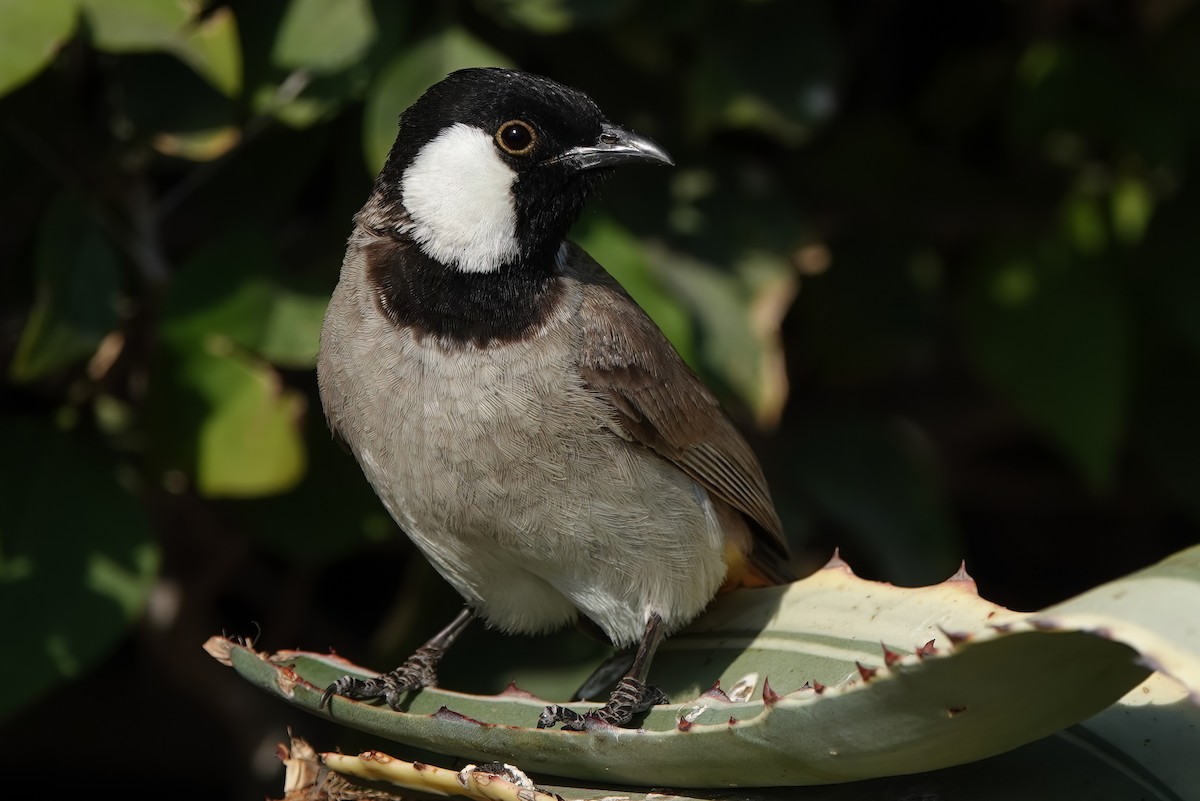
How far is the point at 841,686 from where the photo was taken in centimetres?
150

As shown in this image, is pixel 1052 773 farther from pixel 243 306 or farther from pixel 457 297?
pixel 243 306

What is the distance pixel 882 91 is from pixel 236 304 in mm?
1921

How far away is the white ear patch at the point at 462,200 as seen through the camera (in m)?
2.28

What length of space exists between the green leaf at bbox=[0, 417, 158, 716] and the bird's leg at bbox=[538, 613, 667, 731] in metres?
1.01

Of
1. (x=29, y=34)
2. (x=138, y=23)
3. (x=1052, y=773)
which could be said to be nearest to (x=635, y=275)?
(x=138, y=23)

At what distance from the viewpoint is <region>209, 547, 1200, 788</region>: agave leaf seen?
4.41ft

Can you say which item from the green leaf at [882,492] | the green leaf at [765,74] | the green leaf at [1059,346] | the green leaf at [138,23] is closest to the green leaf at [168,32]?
the green leaf at [138,23]

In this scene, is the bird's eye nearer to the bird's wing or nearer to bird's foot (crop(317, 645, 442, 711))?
the bird's wing

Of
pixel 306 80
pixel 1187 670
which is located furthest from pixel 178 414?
pixel 1187 670

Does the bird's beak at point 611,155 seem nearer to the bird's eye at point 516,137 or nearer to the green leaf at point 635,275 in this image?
the bird's eye at point 516,137

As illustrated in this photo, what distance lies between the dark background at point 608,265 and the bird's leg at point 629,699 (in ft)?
1.55

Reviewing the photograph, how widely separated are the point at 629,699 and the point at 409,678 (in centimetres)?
48

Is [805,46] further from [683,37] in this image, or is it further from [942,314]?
[942,314]

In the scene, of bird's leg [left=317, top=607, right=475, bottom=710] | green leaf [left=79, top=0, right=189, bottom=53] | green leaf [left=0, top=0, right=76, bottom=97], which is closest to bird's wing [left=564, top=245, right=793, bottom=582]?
bird's leg [left=317, top=607, right=475, bottom=710]
